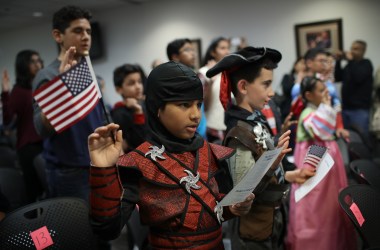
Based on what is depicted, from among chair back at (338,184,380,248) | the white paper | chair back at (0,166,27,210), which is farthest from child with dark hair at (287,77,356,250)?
chair back at (0,166,27,210)

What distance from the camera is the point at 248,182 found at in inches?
40.7

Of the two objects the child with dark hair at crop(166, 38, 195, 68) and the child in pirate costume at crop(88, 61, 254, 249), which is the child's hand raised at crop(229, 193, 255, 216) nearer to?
the child in pirate costume at crop(88, 61, 254, 249)

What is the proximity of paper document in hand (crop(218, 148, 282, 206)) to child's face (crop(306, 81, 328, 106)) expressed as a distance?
5.45 ft

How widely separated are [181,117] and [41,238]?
77 cm

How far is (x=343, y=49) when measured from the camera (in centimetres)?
626

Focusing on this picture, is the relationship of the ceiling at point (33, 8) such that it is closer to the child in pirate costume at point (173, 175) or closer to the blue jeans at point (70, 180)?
the blue jeans at point (70, 180)

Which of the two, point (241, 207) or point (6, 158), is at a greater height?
point (241, 207)

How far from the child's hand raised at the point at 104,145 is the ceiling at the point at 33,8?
6.63 meters

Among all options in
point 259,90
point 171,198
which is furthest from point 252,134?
point 171,198

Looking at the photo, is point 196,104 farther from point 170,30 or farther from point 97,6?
point 97,6

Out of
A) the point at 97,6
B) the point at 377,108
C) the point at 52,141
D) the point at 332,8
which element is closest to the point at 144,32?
the point at 97,6

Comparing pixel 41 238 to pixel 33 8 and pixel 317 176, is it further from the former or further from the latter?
pixel 33 8

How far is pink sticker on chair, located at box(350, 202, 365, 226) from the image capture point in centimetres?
149

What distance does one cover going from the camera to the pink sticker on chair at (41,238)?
4.44ft
